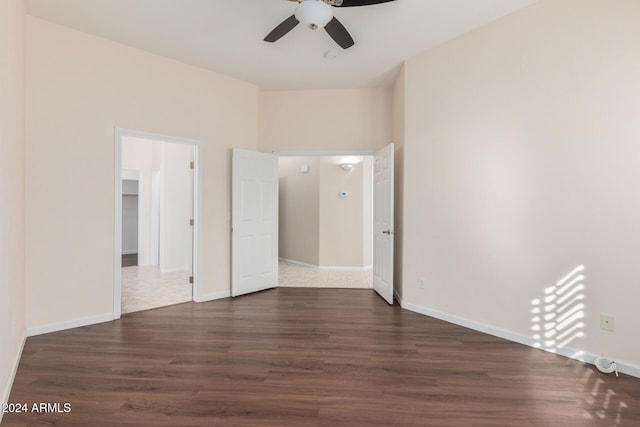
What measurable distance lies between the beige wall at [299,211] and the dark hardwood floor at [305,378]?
3.60m

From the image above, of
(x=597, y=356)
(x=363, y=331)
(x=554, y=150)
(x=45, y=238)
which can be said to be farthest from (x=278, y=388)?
(x=554, y=150)

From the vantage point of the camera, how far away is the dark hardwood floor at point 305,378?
6.22 feet

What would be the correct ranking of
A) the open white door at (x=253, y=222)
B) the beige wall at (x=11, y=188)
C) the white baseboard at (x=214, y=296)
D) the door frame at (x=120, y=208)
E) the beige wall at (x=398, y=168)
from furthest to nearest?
1. the open white door at (x=253, y=222)
2. the white baseboard at (x=214, y=296)
3. the beige wall at (x=398, y=168)
4. the door frame at (x=120, y=208)
5. the beige wall at (x=11, y=188)

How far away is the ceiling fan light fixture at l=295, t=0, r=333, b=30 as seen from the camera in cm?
236

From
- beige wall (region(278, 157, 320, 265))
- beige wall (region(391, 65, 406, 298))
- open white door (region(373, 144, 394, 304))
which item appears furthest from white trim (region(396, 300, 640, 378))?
beige wall (region(278, 157, 320, 265))

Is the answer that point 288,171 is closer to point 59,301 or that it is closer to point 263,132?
point 263,132

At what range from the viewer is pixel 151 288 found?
193 inches

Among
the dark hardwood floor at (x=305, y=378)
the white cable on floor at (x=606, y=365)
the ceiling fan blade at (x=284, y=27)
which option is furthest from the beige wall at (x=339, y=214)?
the white cable on floor at (x=606, y=365)

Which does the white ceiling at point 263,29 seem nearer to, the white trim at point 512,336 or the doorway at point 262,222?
the doorway at point 262,222

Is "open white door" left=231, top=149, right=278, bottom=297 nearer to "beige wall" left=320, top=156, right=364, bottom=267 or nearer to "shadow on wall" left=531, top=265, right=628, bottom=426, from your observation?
"beige wall" left=320, top=156, right=364, bottom=267

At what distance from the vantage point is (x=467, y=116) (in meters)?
3.40

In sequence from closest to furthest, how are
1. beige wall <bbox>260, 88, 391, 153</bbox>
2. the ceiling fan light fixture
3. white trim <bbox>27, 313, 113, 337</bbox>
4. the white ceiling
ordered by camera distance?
the ceiling fan light fixture, the white ceiling, white trim <bbox>27, 313, 113, 337</bbox>, beige wall <bbox>260, 88, 391, 153</bbox>

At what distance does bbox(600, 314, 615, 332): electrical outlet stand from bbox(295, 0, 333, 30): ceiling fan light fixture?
3181 mm

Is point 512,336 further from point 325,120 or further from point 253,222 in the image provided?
point 325,120
